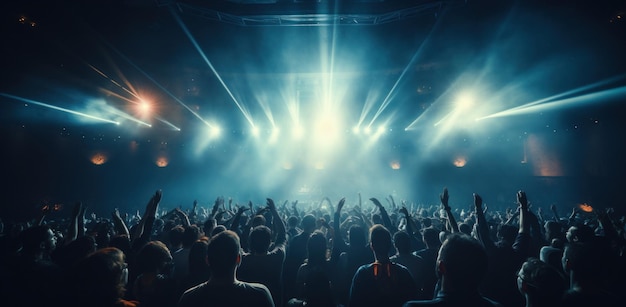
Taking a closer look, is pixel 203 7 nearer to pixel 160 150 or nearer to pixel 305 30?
pixel 305 30

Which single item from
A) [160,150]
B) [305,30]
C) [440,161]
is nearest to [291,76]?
[305,30]

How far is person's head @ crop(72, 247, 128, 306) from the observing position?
5.99ft

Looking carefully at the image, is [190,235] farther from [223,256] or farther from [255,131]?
[255,131]

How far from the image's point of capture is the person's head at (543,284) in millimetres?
2014

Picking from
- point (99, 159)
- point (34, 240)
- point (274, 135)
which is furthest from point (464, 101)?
point (99, 159)

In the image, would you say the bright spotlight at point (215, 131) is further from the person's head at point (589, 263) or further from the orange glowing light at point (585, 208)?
the orange glowing light at point (585, 208)

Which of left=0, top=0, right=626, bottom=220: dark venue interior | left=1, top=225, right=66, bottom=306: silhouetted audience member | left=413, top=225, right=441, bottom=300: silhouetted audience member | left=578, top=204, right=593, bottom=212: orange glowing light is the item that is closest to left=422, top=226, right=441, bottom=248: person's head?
left=413, top=225, right=441, bottom=300: silhouetted audience member

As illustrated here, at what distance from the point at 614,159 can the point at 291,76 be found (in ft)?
61.4

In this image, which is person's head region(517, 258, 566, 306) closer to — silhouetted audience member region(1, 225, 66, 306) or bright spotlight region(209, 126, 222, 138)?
silhouetted audience member region(1, 225, 66, 306)

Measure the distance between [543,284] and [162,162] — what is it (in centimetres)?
2440

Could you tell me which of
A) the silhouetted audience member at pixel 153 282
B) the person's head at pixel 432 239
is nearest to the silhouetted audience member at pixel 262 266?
the silhouetted audience member at pixel 153 282

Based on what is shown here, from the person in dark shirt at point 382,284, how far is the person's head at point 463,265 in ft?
2.62

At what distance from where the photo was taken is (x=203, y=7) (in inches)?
408

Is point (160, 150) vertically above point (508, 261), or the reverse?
point (160, 150)
